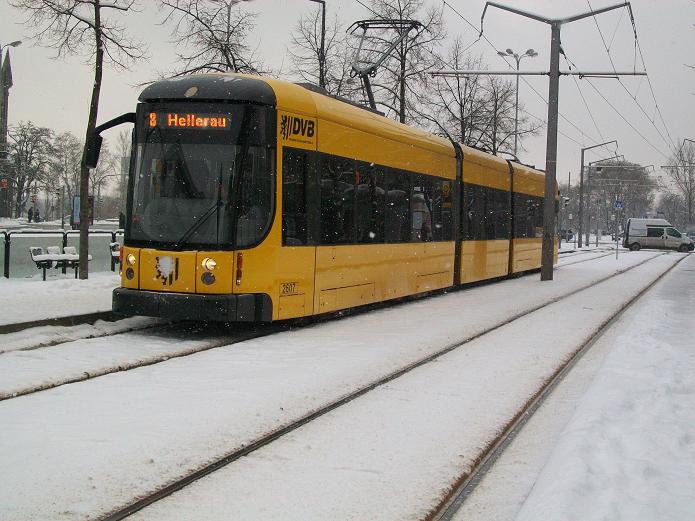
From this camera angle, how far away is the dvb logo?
32.1 ft

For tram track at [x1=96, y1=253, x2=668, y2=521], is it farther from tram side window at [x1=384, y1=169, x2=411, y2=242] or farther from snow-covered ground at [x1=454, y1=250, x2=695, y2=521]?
tram side window at [x1=384, y1=169, x2=411, y2=242]

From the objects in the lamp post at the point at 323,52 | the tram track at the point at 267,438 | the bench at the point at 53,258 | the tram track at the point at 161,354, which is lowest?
the tram track at the point at 267,438

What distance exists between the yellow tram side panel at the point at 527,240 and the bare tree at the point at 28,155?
171ft

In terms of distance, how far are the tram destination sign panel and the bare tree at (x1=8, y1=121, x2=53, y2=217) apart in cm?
6032

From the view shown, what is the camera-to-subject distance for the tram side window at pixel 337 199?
35.0 feet

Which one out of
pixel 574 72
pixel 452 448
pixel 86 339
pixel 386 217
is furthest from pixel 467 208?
pixel 452 448

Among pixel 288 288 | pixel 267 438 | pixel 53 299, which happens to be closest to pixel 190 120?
pixel 288 288

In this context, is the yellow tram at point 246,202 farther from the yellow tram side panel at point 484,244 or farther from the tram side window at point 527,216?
the tram side window at point 527,216

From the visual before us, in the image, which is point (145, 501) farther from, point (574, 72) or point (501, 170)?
point (574, 72)

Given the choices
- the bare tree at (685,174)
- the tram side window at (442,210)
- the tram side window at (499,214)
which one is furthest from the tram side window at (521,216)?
the bare tree at (685,174)

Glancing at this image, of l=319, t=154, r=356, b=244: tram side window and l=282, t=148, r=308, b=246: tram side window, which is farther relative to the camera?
l=319, t=154, r=356, b=244: tram side window

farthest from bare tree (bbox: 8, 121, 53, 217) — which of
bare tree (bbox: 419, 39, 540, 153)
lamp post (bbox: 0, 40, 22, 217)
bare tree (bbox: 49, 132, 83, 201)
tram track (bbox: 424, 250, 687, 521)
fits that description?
tram track (bbox: 424, 250, 687, 521)

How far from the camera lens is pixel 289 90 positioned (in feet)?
32.8

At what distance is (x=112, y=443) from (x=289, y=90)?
605 cm
